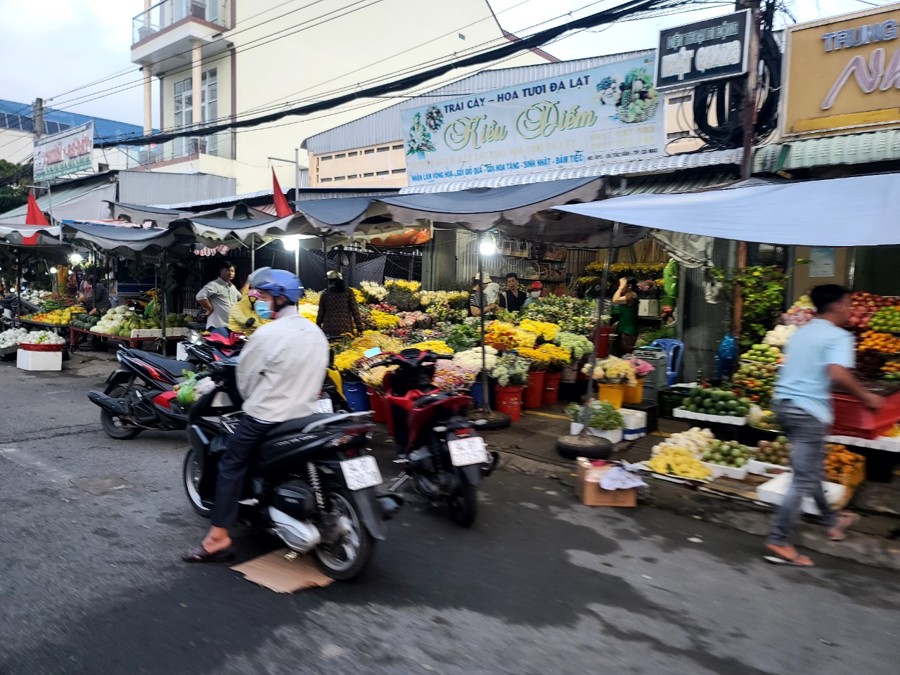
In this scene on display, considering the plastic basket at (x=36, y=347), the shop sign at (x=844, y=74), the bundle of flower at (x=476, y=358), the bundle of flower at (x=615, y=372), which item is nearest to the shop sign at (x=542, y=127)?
the shop sign at (x=844, y=74)

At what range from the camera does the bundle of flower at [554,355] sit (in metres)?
8.39

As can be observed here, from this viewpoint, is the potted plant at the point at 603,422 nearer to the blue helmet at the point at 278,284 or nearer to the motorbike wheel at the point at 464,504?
the motorbike wheel at the point at 464,504

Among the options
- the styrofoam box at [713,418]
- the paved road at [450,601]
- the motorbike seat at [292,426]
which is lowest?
the paved road at [450,601]

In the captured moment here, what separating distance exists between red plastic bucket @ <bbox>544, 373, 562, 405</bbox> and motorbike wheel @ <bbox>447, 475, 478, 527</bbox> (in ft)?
14.0

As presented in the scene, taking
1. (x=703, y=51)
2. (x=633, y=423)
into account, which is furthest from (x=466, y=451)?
(x=703, y=51)

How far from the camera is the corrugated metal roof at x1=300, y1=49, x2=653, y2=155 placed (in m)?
17.2

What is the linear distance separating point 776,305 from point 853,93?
2604mm

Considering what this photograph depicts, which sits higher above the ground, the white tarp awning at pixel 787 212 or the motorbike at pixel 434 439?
the white tarp awning at pixel 787 212

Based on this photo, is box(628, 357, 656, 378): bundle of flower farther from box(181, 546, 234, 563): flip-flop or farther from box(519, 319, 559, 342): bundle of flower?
box(181, 546, 234, 563): flip-flop

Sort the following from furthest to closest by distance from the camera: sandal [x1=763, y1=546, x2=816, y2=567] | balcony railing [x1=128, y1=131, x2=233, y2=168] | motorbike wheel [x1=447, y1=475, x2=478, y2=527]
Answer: balcony railing [x1=128, y1=131, x2=233, y2=168] → motorbike wheel [x1=447, y1=475, x2=478, y2=527] → sandal [x1=763, y1=546, x2=816, y2=567]

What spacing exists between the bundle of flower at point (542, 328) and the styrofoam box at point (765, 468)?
3.76 metres

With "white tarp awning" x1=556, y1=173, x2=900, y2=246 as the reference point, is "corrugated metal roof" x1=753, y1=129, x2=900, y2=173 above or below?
above

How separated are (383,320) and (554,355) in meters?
3.49

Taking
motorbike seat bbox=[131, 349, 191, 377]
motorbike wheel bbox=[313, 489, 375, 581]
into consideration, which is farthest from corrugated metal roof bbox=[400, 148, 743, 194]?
motorbike wheel bbox=[313, 489, 375, 581]
